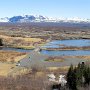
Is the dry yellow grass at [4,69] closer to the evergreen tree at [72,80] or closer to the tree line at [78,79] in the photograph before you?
the evergreen tree at [72,80]

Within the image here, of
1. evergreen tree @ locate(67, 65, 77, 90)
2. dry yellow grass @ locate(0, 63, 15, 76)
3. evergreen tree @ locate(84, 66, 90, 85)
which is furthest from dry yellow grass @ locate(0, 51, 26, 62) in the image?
evergreen tree @ locate(84, 66, 90, 85)

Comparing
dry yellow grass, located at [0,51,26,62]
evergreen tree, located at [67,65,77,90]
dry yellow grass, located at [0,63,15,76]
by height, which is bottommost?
dry yellow grass, located at [0,51,26,62]

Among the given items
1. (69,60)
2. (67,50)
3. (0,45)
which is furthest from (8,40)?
(69,60)

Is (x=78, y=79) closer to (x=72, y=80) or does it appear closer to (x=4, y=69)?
(x=72, y=80)

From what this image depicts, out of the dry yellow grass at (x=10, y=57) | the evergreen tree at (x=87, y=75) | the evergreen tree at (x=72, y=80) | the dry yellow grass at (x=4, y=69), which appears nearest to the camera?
the evergreen tree at (x=72, y=80)

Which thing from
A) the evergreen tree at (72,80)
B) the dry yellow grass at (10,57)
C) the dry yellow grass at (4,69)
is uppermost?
the evergreen tree at (72,80)

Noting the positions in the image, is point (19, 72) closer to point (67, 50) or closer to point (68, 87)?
point (68, 87)

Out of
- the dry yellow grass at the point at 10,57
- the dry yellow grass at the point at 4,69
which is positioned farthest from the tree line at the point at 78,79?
the dry yellow grass at the point at 10,57

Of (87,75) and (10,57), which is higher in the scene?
(87,75)

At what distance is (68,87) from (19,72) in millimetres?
10663

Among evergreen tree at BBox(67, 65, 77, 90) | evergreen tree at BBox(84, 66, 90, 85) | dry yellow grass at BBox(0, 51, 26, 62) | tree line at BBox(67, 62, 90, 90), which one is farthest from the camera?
dry yellow grass at BBox(0, 51, 26, 62)

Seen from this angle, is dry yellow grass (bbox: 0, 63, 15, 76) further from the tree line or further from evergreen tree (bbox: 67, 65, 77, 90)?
the tree line

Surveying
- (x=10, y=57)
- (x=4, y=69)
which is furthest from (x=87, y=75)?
(x=10, y=57)

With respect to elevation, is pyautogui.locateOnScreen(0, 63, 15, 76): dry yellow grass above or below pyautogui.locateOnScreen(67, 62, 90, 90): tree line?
below
